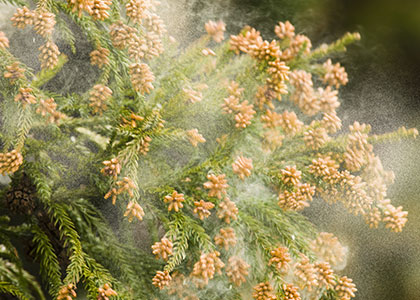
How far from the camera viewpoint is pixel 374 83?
1085mm

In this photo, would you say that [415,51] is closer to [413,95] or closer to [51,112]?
[413,95]

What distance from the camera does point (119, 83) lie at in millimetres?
622

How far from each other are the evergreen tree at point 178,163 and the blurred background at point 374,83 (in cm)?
35

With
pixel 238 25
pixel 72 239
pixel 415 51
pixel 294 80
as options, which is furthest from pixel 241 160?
pixel 415 51

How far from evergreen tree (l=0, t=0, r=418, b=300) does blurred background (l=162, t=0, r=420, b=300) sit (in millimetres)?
354

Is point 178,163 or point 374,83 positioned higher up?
point 374,83

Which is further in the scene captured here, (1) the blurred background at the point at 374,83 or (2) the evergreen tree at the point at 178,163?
(1) the blurred background at the point at 374,83

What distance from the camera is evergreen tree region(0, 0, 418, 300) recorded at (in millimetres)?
547

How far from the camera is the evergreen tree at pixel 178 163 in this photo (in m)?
0.55

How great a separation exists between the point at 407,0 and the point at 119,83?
771 millimetres

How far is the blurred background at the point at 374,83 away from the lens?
1.00m

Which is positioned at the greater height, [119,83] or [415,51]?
[415,51]

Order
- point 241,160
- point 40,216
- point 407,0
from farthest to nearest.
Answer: point 407,0, point 40,216, point 241,160

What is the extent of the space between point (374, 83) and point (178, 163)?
637 mm
